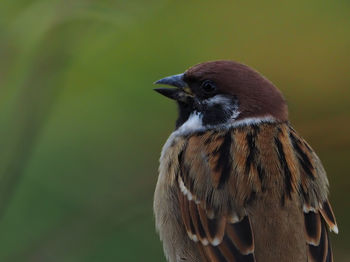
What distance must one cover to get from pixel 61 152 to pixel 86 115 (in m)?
0.30

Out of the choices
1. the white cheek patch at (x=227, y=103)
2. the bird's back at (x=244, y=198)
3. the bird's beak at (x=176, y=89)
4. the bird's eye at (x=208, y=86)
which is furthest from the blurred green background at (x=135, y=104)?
the white cheek patch at (x=227, y=103)

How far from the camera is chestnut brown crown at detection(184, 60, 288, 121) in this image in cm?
522

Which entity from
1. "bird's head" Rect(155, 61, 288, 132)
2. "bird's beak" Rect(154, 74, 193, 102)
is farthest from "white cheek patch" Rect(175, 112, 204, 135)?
"bird's beak" Rect(154, 74, 193, 102)

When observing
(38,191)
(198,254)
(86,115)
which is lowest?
(198,254)

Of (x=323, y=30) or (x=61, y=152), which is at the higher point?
(x=323, y=30)

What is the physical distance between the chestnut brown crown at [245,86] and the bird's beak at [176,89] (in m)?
0.10

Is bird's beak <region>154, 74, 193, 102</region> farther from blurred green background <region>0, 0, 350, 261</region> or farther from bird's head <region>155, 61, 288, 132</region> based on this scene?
blurred green background <region>0, 0, 350, 261</region>

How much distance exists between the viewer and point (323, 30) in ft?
20.4

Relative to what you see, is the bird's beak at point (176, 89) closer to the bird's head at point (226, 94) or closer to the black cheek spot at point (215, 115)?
the bird's head at point (226, 94)

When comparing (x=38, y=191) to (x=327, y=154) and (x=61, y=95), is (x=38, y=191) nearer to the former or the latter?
(x=61, y=95)

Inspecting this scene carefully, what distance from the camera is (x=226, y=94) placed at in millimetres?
5305

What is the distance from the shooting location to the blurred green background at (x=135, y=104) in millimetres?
5191

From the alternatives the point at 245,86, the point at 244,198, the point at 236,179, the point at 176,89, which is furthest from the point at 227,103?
the point at 244,198

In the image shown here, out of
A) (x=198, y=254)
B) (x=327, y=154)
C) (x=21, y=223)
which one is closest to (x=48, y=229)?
(x=21, y=223)
